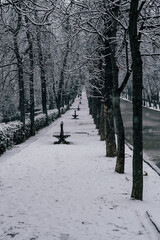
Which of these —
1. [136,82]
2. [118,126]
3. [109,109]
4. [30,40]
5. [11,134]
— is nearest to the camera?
[136,82]

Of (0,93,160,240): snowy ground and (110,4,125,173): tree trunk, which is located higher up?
(110,4,125,173): tree trunk

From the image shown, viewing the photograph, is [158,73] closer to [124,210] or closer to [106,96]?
[106,96]

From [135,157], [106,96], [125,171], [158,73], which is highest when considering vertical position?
[158,73]

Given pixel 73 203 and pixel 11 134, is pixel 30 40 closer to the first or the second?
pixel 11 134

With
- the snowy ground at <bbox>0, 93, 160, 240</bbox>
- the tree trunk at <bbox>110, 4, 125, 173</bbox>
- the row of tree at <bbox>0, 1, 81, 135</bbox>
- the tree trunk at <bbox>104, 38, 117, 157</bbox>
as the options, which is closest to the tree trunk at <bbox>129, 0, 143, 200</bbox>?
the snowy ground at <bbox>0, 93, 160, 240</bbox>

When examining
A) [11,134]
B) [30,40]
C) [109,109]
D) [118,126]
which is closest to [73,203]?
[118,126]

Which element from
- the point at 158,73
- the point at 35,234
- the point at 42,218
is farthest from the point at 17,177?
the point at 158,73

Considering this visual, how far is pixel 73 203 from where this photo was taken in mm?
6727

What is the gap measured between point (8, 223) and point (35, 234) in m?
0.74

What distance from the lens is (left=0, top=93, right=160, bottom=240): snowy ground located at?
520 centimetres

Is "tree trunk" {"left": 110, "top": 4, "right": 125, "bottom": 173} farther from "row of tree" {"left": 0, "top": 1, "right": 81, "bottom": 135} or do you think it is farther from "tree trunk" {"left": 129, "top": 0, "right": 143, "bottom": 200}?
"tree trunk" {"left": 129, "top": 0, "right": 143, "bottom": 200}

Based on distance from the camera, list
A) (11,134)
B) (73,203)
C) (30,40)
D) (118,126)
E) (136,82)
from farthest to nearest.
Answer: (30,40), (11,134), (118,126), (73,203), (136,82)

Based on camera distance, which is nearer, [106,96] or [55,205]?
[55,205]

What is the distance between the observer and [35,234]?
201 inches
